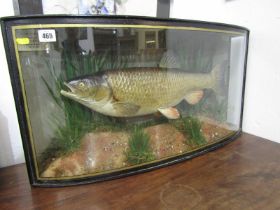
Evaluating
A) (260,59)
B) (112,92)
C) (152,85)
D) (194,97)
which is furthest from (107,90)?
(260,59)

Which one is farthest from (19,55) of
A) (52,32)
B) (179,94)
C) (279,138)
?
(279,138)

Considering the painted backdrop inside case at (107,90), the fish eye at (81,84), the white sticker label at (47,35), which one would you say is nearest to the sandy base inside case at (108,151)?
the painted backdrop inside case at (107,90)

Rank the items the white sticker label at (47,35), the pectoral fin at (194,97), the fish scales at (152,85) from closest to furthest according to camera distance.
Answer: the white sticker label at (47,35)
the fish scales at (152,85)
the pectoral fin at (194,97)

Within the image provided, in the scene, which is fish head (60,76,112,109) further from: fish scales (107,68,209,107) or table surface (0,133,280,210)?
table surface (0,133,280,210)

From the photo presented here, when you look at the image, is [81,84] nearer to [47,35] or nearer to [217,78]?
[47,35]

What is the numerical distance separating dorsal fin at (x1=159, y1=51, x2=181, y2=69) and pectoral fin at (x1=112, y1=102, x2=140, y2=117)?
136 millimetres

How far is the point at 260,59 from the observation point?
76cm

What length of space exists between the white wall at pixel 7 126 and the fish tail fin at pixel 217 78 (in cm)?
61

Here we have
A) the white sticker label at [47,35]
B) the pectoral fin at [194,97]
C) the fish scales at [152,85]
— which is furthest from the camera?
the pectoral fin at [194,97]

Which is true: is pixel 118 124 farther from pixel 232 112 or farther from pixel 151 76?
pixel 232 112

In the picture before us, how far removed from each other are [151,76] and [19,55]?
0.31 metres

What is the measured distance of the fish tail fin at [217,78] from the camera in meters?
0.68

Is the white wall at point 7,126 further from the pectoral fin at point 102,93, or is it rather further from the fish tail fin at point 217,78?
the fish tail fin at point 217,78

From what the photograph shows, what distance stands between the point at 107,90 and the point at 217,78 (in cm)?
36
